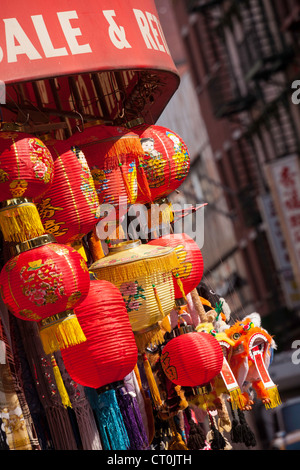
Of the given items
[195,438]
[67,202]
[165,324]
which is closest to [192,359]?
[165,324]

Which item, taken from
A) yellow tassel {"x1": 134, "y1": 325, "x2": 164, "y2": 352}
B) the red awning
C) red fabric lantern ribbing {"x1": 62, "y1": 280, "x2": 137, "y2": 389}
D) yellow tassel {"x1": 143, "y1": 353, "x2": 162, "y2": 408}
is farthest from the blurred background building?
the red awning

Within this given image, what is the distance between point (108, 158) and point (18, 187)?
1.91 feet

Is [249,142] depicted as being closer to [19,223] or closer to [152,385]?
[152,385]

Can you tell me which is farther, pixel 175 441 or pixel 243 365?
pixel 243 365

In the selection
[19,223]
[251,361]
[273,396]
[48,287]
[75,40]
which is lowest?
[273,396]

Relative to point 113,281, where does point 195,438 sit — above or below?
below

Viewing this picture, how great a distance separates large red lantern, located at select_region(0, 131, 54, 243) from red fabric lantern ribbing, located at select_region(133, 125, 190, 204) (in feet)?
2.28

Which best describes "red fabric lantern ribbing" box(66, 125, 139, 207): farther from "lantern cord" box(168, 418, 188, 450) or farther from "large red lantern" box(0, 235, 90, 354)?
"lantern cord" box(168, 418, 188, 450)

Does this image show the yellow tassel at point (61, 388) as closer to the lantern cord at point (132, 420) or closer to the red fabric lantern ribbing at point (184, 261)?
the lantern cord at point (132, 420)

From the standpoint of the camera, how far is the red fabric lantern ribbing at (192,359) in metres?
3.62

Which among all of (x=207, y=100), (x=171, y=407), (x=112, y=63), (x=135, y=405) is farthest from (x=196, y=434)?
(x=207, y=100)

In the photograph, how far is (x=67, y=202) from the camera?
3.14 m

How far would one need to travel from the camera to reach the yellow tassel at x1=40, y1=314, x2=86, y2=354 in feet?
9.16

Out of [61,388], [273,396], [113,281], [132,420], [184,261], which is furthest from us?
[273,396]
